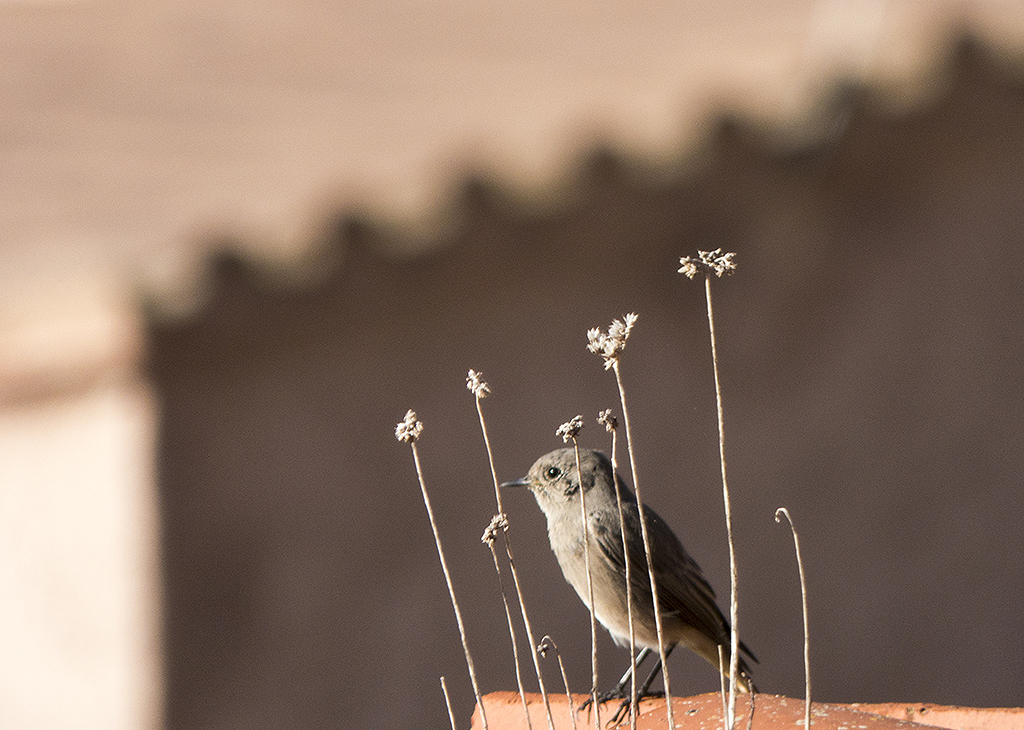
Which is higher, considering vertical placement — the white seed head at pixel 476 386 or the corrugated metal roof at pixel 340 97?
the corrugated metal roof at pixel 340 97

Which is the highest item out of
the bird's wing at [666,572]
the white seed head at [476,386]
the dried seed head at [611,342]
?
the dried seed head at [611,342]

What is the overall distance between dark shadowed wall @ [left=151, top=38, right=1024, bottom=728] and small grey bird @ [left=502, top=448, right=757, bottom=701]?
2.28 metres

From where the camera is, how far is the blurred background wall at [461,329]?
5.76 m

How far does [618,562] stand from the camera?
368cm

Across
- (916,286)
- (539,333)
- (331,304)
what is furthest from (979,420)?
(331,304)

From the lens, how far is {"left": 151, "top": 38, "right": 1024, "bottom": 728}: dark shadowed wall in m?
5.99

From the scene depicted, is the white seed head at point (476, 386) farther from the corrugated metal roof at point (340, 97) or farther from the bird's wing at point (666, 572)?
the corrugated metal roof at point (340, 97)

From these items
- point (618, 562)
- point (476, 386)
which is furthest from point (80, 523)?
point (476, 386)

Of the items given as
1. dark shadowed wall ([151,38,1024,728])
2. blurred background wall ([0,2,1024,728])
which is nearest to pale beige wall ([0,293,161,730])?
blurred background wall ([0,2,1024,728])

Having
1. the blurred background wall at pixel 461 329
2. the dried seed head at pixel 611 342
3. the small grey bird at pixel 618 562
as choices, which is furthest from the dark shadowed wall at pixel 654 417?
the dried seed head at pixel 611 342

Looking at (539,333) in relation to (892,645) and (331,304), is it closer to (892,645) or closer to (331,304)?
(331,304)

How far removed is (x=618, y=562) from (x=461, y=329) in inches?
112

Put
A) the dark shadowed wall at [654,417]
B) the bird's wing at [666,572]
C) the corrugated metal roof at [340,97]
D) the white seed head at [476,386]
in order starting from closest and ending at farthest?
1. the white seed head at [476,386]
2. the bird's wing at [666,572]
3. the corrugated metal roof at [340,97]
4. the dark shadowed wall at [654,417]

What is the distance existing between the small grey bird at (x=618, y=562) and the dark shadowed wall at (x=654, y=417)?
2.28m
